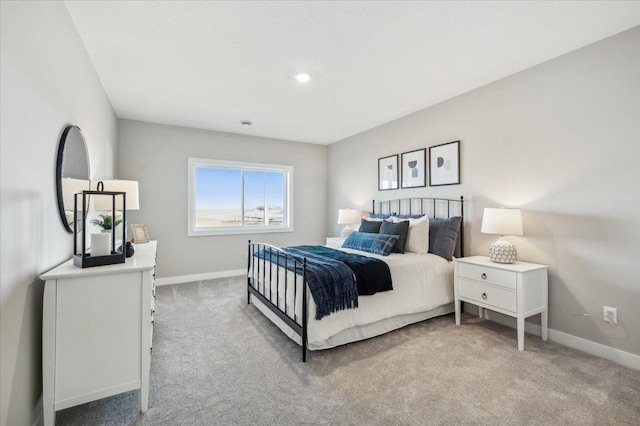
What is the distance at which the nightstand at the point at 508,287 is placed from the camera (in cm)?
254

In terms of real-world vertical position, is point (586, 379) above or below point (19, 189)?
below

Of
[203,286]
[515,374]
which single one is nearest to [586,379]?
[515,374]

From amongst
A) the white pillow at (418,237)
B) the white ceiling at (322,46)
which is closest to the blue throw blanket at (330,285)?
the white pillow at (418,237)

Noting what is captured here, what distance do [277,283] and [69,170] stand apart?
72.8 inches

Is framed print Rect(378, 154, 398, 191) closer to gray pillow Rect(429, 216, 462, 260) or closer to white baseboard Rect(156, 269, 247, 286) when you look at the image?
gray pillow Rect(429, 216, 462, 260)

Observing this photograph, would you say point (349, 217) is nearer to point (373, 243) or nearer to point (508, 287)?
point (373, 243)

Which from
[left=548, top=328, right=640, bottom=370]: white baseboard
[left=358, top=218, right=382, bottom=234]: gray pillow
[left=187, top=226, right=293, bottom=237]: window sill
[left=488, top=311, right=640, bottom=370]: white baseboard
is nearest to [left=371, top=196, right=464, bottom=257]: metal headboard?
[left=358, top=218, right=382, bottom=234]: gray pillow

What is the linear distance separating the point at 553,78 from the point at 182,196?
5006 millimetres

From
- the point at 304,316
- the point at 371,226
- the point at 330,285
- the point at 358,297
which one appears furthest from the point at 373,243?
the point at 304,316

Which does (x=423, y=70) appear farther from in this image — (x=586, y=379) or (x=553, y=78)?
(x=586, y=379)

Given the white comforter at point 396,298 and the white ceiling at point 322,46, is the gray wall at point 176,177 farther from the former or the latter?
the white comforter at point 396,298

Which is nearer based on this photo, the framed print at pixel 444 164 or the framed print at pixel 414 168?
the framed print at pixel 444 164

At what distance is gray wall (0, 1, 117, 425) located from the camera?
1327mm

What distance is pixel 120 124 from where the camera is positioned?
14.5 ft
